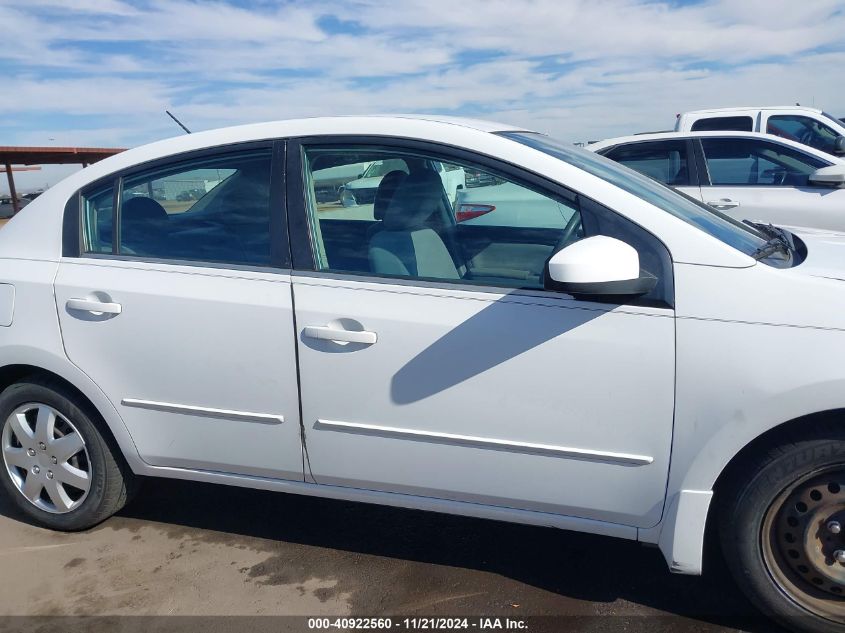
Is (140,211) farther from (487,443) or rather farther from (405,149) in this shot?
(487,443)

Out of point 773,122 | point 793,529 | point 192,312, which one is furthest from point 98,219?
point 773,122

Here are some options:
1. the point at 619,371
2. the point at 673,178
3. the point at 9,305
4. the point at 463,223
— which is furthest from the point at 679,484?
the point at 673,178

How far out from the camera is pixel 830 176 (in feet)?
20.1

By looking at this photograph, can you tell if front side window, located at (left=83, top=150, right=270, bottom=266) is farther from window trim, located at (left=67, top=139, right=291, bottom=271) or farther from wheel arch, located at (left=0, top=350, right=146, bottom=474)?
wheel arch, located at (left=0, top=350, right=146, bottom=474)

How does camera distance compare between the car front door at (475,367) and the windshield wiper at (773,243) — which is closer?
the car front door at (475,367)

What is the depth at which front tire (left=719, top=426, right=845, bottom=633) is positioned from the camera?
7.43 feet

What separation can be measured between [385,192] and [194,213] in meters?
0.79

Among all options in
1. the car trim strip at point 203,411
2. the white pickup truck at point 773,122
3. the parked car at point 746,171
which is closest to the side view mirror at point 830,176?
the parked car at point 746,171

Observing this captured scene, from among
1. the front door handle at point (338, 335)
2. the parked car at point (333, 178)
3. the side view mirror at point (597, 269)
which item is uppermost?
the parked car at point (333, 178)

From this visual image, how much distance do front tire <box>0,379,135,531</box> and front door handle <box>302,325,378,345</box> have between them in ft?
3.75

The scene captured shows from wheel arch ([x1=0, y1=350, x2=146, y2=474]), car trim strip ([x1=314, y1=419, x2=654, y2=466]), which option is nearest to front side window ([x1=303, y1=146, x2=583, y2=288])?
car trim strip ([x1=314, y1=419, x2=654, y2=466])

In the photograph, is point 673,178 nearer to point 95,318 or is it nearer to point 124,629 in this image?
point 95,318

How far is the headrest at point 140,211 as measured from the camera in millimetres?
3088

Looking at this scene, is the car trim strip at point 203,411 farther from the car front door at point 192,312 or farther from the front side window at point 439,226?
the front side window at point 439,226
